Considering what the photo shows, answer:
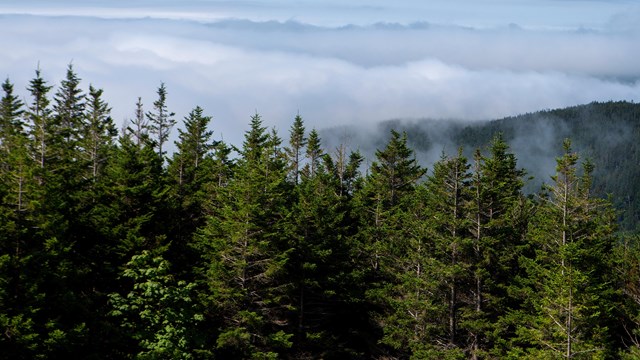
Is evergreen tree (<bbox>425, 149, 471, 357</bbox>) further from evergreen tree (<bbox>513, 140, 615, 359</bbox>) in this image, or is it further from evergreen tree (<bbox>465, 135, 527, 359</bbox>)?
evergreen tree (<bbox>513, 140, 615, 359</bbox>)

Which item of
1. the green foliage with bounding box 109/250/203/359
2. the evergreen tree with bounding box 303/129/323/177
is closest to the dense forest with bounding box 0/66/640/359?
the green foliage with bounding box 109/250/203/359

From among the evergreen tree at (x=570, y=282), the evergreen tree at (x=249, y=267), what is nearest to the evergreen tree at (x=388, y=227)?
the evergreen tree at (x=249, y=267)

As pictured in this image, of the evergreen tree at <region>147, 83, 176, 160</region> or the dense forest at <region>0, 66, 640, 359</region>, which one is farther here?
the evergreen tree at <region>147, 83, 176, 160</region>

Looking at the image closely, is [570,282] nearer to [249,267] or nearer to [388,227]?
[388,227]

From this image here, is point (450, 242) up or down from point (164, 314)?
up

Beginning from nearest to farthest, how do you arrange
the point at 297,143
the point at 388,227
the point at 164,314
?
the point at 164,314 → the point at 388,227 → the point at 297,143

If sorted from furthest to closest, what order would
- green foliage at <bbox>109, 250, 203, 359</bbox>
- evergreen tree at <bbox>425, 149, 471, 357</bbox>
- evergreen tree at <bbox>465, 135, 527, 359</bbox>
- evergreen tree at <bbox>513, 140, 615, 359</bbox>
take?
1. evergreen tree at <bbox>425, 149, 471, 357</bbox>
2. evergreen tree at <bbox>465, 135, 527, 359</bbox>
3. evergreen tree at <bbox>513, 140, 615, 359</bbox>
4. green foliage at <bbox>109, 250, 203, 359</bbox>

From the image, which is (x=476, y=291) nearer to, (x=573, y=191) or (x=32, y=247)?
(x=573, y=191)

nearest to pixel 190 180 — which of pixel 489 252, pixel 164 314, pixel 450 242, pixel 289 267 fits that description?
pixel 289 267

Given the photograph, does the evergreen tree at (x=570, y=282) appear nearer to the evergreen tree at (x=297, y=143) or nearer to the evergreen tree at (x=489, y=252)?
the evergreen tree at (x=489, y=252)

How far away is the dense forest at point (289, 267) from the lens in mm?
23047

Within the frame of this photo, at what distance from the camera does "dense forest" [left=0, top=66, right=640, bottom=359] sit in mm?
23047

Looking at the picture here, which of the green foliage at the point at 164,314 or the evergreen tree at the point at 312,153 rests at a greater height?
the evergreen tree at the point at 312,153

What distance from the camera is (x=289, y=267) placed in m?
33.8
